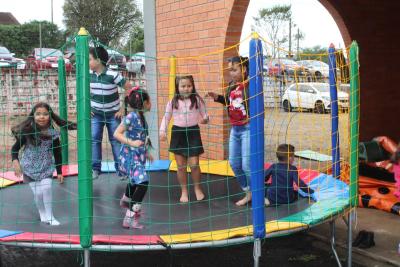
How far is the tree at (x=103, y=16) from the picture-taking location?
39.8 meters

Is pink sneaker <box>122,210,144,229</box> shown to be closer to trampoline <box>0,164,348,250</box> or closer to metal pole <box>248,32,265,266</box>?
trampoline <box>0,164,348,250</box>

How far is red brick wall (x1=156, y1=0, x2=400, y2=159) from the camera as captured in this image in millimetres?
5230

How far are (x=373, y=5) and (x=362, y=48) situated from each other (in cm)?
65

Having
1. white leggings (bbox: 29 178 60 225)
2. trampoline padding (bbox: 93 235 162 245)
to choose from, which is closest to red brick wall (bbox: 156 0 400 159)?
white leggings (bbox: 29 178 60 225)

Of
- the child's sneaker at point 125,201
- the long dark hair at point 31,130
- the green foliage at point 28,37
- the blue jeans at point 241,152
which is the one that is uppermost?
the green foliage at point 28,37

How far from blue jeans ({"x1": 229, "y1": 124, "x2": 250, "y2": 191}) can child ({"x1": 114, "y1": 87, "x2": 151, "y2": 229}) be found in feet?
2.70

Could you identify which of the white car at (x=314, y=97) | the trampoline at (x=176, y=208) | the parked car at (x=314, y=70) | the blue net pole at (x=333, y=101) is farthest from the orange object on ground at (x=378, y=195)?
the parked car at (x=314, y=70)

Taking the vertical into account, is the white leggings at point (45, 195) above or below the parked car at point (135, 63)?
below

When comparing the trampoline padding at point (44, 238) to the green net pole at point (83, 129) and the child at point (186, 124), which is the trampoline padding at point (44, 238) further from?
the child at point (186, 124)

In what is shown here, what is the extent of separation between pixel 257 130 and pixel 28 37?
1717 inches

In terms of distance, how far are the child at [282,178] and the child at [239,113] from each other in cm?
20

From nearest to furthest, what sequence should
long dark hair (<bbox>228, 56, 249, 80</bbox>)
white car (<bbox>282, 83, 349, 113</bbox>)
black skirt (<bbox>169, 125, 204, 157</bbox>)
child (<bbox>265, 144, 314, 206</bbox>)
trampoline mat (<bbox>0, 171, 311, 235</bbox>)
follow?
trampoline mat (<bbox>0, 171, 311, 235</bbox>) → long dark hair (<bbox>228, 56, 249, 80</bbox>) → child (<bbox>265, 144, 314, 206</bbox>) → black skirt (<bbox>169, 125, 204, 157</bbox>) → white car (<bbox>282, 83, 349, 113</bbox>)

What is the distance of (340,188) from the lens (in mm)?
4043

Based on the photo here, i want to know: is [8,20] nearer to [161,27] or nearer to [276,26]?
[276,26]
